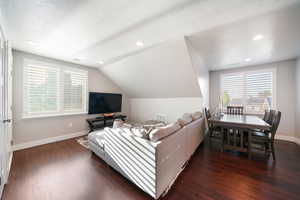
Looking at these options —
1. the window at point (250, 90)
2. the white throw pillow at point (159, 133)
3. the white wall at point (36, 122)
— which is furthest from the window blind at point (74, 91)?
the window at point (250, 90)

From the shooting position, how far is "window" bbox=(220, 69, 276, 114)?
3.70 m

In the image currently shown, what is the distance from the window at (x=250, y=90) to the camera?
3695 millimetres

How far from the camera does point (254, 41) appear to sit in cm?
234

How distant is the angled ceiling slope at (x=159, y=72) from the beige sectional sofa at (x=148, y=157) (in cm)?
164

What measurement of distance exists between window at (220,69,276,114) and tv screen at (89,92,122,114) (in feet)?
14.4

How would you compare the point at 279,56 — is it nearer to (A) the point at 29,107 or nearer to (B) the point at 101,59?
(B) the point at 101,59

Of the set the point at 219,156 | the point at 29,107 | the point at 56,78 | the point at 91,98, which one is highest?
the point at 56,78

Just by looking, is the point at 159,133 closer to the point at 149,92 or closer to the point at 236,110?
the point at 149,92

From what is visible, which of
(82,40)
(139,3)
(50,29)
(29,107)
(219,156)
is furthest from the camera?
(29,107)

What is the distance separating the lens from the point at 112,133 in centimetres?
202

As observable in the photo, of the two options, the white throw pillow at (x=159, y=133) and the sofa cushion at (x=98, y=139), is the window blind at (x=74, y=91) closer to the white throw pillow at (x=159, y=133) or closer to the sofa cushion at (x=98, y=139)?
the sofa cushion at (x=98, y=139)

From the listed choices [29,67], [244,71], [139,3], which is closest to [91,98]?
[29,67]

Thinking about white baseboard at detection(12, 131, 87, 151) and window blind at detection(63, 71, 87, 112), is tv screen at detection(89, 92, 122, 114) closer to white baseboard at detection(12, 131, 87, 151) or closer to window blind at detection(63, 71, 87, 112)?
window blind at detection(63, 71, 87, 112)

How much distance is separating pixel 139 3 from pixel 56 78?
3520 millimetres
